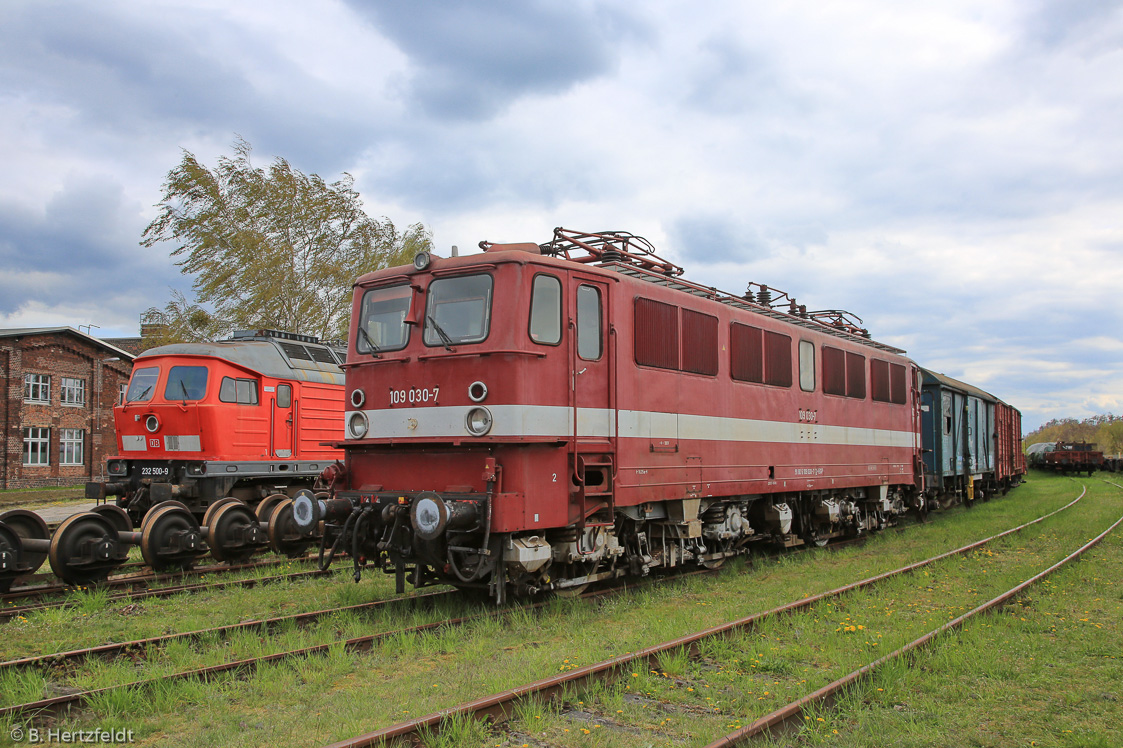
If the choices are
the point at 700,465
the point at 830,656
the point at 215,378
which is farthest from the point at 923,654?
the point at 215,378

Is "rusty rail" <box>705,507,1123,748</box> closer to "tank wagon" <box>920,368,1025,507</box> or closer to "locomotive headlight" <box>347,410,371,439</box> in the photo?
"locomotive headlight" <box>347,410,371,439</box>

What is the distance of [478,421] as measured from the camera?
Result: 794 centimetres

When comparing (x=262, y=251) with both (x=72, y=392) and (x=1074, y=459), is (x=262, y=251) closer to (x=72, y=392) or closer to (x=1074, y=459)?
(x=72, y=392)

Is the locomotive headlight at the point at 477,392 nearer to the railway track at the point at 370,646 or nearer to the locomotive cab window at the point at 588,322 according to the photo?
the locomotive cab window at the point at 588,322

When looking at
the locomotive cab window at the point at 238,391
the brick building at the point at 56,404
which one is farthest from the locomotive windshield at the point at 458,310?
the brick building at the point at 56,404

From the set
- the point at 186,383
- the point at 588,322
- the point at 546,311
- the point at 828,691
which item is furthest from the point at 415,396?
the point at 186,383

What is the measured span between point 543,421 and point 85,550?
6.37m

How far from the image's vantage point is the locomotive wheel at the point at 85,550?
9.72m

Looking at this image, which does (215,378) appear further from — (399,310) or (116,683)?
(116,683)

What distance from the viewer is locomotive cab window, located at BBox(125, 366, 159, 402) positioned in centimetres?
1466

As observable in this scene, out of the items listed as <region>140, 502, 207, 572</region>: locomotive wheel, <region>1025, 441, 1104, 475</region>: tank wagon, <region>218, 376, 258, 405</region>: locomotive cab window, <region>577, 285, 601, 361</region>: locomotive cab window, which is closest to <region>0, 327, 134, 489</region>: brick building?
<region>218, 376, 258, 405</region>: locomotive cab window

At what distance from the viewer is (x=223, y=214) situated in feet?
86.3

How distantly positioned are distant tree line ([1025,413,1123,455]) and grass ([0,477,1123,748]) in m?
75.9

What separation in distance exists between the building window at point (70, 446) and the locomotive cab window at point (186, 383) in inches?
911
